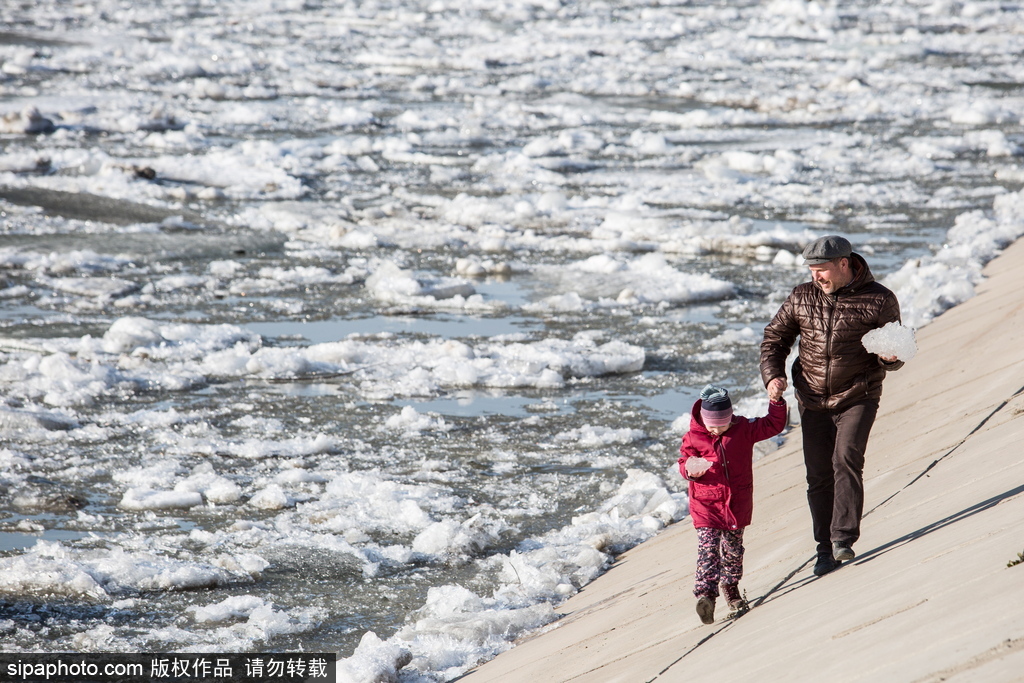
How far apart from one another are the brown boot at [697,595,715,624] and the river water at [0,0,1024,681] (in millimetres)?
1701

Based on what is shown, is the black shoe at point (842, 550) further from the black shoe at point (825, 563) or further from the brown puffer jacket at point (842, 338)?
the brown puffer jacket at point (842, 338)

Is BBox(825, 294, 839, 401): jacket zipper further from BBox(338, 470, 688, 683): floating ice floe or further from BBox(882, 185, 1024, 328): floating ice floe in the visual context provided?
BBox(882, 185, 1024, 328): floating ice floe

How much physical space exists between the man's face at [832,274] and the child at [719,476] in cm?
49

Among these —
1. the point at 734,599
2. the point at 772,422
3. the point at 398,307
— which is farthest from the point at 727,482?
the point at 398,307

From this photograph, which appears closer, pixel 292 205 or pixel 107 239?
pixel 107 239

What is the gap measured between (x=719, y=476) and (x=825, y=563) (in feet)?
2.21

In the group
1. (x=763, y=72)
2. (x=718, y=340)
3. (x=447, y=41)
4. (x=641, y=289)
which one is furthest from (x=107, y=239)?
A: (x=447, y=41)

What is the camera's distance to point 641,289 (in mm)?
14359

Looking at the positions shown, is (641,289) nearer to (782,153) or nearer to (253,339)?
(253,339)

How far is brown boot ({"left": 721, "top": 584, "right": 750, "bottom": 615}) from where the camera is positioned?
525 centimetres

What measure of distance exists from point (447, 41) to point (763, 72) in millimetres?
12198

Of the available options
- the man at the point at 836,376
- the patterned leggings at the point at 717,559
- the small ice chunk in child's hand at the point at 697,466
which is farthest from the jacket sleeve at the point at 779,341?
the patterned leggings at the point at 717,559

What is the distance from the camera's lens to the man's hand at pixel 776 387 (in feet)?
16.7

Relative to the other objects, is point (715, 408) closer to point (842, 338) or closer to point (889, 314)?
point (842, 338)
